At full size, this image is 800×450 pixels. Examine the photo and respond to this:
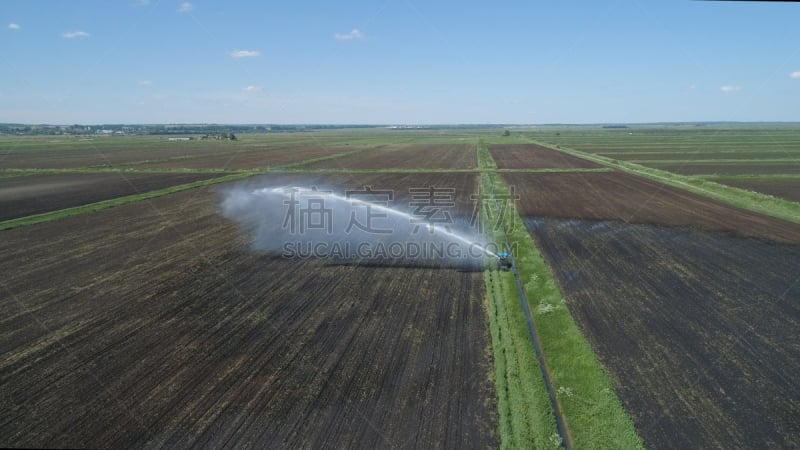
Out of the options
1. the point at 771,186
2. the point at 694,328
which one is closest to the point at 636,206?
the point at 771,186

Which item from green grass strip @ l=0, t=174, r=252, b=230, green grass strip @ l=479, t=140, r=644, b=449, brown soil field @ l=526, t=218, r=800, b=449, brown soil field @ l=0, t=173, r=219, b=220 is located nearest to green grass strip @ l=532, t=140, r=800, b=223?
brown soil field @ l=526, t=218, r=800, b=449

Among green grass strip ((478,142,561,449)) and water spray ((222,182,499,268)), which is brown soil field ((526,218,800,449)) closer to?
green grass strip ((478,142,561,449))

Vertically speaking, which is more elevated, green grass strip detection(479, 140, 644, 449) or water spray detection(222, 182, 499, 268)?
water spray detection(222, 182, 499, 268)

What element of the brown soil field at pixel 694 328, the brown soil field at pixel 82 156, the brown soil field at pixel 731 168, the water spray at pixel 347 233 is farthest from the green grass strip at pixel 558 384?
the brown soil field at pixel 82 156

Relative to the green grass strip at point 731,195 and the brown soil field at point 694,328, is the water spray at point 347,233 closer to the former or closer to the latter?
the brown soil field at point 694,328

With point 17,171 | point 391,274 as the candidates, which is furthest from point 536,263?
point 17,171

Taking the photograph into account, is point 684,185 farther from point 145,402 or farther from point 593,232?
point 145,402

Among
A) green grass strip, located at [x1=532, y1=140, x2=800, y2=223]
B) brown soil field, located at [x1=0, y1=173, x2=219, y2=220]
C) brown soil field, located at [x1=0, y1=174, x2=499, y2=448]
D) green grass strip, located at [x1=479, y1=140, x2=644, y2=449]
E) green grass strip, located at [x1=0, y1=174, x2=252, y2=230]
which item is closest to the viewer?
green grass strip, located at [x1=479, y1=140, x2=644, y2=449]
